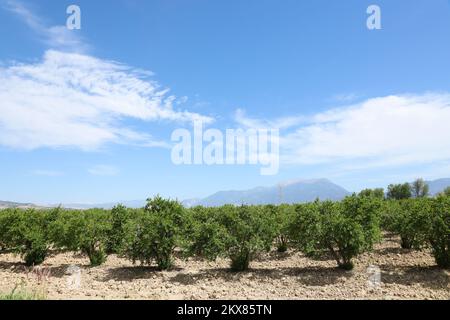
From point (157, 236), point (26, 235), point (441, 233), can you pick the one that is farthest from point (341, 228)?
point (26, 235)

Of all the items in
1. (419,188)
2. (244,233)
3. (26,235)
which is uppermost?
(419,188)

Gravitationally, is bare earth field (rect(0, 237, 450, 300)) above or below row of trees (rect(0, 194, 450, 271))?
below

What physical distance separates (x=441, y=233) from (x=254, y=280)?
7.94 m

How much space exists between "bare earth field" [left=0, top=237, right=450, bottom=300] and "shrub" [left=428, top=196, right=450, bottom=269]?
55 cm

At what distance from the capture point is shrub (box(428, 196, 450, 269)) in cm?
1570

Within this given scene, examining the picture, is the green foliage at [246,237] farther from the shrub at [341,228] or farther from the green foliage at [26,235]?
the green foliage at [26,235]

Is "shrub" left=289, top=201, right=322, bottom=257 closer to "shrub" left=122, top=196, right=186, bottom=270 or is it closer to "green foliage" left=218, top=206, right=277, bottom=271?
"green foliage" left=218, top=206, right=277, bottom=271

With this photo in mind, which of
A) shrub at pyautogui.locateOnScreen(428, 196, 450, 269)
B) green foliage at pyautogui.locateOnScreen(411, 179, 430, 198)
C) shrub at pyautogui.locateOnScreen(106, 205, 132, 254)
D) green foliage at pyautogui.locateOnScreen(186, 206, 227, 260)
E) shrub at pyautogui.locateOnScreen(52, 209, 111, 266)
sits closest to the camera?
shrub at pyautogui.locateOnScreen(428, 196, 450, 269)

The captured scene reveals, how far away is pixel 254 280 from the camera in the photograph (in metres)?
16.1

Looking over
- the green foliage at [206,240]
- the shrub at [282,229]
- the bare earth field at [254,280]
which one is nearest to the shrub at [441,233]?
the bare earth field at [254,280]

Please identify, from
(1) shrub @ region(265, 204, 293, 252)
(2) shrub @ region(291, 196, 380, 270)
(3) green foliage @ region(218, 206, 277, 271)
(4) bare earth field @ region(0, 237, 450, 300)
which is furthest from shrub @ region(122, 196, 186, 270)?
(2) shrub @ region(291, 196, 380, 270)

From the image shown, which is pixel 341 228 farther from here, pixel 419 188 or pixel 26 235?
pixel 419 188

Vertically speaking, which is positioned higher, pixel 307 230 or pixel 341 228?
pixel 341 228
